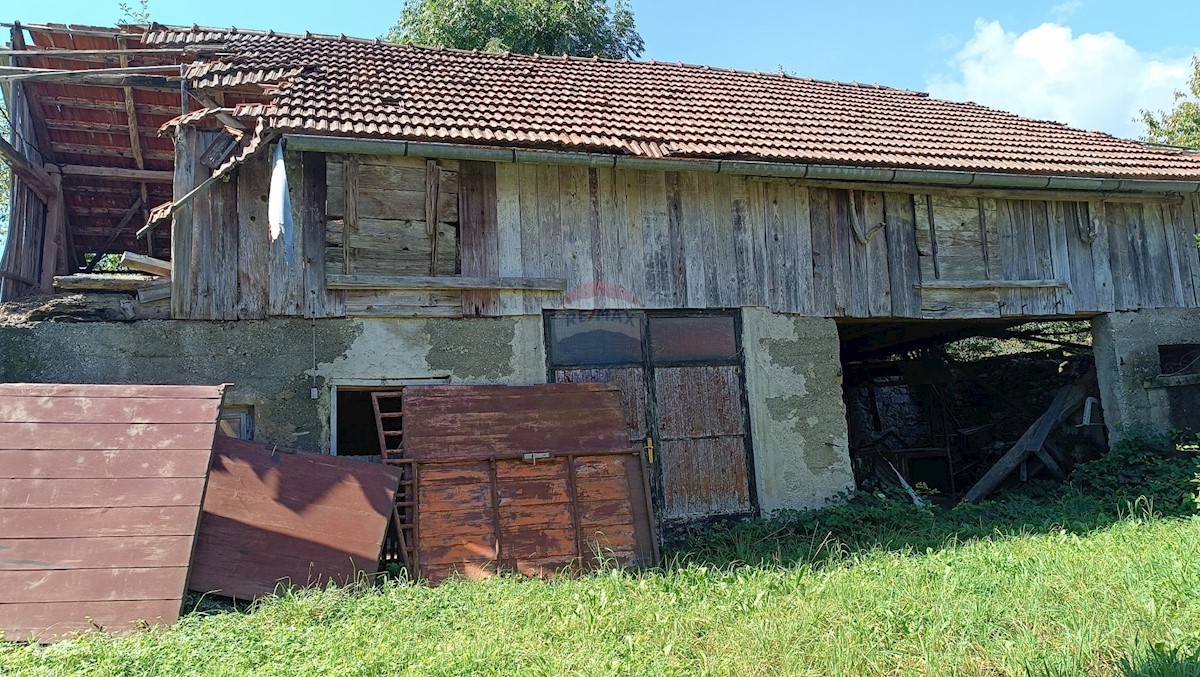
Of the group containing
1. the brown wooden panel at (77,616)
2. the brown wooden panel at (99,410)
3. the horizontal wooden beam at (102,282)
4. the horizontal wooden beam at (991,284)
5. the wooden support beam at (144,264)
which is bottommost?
the brown wooden panel at (77,616)

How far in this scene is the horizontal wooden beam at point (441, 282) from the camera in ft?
24.8

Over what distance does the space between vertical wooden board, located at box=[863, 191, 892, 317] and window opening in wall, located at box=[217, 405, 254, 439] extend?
6.51 m

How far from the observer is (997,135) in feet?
35.0

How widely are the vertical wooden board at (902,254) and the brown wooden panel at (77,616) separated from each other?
764 centimetres

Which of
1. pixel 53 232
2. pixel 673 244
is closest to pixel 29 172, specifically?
pixel 53 232

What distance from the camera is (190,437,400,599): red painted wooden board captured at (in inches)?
231

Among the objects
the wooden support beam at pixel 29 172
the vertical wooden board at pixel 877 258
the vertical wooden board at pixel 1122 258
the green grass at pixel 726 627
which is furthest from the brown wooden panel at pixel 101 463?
the vertical wooden board at pixel 1122 258

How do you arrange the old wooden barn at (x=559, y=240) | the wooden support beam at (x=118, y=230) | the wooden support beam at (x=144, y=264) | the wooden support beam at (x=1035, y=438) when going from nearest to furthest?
1. the wooden support beam at (x=144, y=264)
2. the old wooden barn at (x=559, y=240)
3. the wooden support beam at (x=1035, y=438)
4. the wooden support beam at (x=118, y=230)

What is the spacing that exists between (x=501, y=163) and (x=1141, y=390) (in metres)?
8.13

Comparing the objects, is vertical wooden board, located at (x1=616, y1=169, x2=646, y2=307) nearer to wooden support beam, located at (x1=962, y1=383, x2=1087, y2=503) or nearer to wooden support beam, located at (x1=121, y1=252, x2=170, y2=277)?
wooden support beam, located at (x1=121, y1=252, x2=170, y2=277)

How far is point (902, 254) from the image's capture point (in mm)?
9422

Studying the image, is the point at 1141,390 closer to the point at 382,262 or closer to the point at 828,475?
the point at 828,475

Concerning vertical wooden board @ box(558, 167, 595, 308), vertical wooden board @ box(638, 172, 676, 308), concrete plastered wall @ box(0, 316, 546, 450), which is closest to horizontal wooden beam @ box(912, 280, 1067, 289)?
vertical wooden board @ box(638, 172, 676, 308)

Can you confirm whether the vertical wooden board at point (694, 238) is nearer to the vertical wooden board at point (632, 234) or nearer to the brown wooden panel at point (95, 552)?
the vertical wooden board at point (632, 234)
